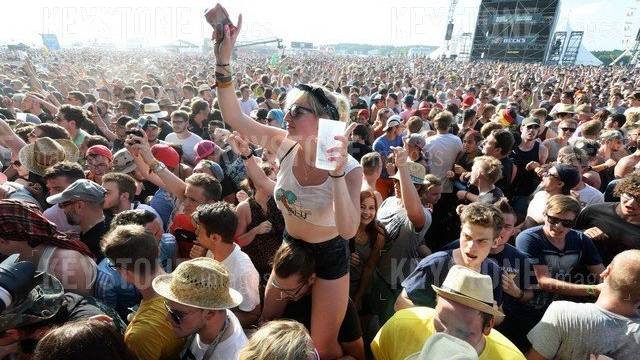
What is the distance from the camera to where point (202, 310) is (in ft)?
5.75

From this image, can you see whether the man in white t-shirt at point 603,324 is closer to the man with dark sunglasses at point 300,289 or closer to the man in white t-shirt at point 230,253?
the man with dark sunglasses at point 300,289

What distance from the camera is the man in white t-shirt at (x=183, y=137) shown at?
5.22 metres

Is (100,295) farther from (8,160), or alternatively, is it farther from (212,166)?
(8,160)

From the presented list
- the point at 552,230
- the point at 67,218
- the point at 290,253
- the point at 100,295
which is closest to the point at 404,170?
the point at 552,230

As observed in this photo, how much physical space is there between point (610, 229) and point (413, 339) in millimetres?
2185

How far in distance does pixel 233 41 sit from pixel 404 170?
166 cm

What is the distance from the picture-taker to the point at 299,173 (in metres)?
2.05

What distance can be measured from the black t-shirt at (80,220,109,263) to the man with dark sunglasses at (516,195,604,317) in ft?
10.0

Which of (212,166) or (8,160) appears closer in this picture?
(212,166)

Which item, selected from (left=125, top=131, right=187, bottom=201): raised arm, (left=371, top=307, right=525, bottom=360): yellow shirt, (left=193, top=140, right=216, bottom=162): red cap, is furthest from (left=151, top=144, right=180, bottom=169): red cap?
(left=371, top=307, right=525, bottom=360): yellow shirt

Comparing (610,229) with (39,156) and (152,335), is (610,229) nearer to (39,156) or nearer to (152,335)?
(152,335)

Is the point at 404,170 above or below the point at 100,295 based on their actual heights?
above

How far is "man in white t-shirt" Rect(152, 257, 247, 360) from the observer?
1.74m

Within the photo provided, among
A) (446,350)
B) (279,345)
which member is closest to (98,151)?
(279,345)
